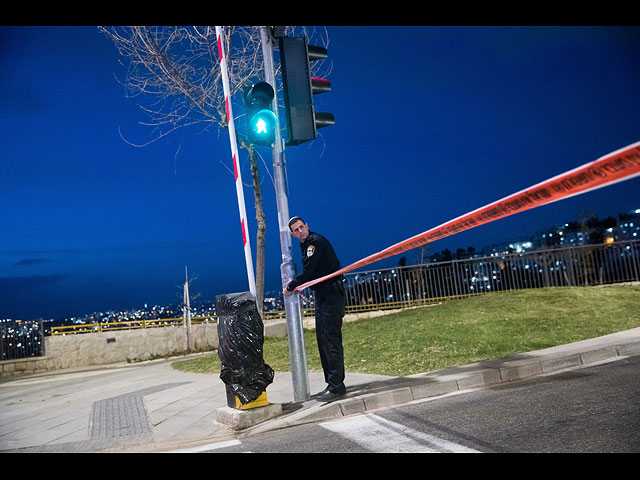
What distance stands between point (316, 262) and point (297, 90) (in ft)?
6.76

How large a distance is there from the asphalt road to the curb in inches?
8.2

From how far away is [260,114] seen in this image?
578cm

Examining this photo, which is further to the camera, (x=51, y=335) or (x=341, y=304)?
(x=51, y=335)

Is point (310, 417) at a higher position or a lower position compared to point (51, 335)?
lower

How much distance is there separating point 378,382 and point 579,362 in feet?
9.32

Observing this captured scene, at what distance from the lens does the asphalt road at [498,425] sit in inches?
142

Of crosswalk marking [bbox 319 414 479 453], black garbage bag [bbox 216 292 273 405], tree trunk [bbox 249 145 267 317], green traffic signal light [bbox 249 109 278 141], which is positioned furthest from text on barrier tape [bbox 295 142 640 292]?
tree trunk [bbox 249 145 267 317]

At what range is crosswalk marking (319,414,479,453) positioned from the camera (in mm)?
3779

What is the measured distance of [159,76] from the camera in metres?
15.4

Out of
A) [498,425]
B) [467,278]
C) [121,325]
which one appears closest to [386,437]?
[498,425]
